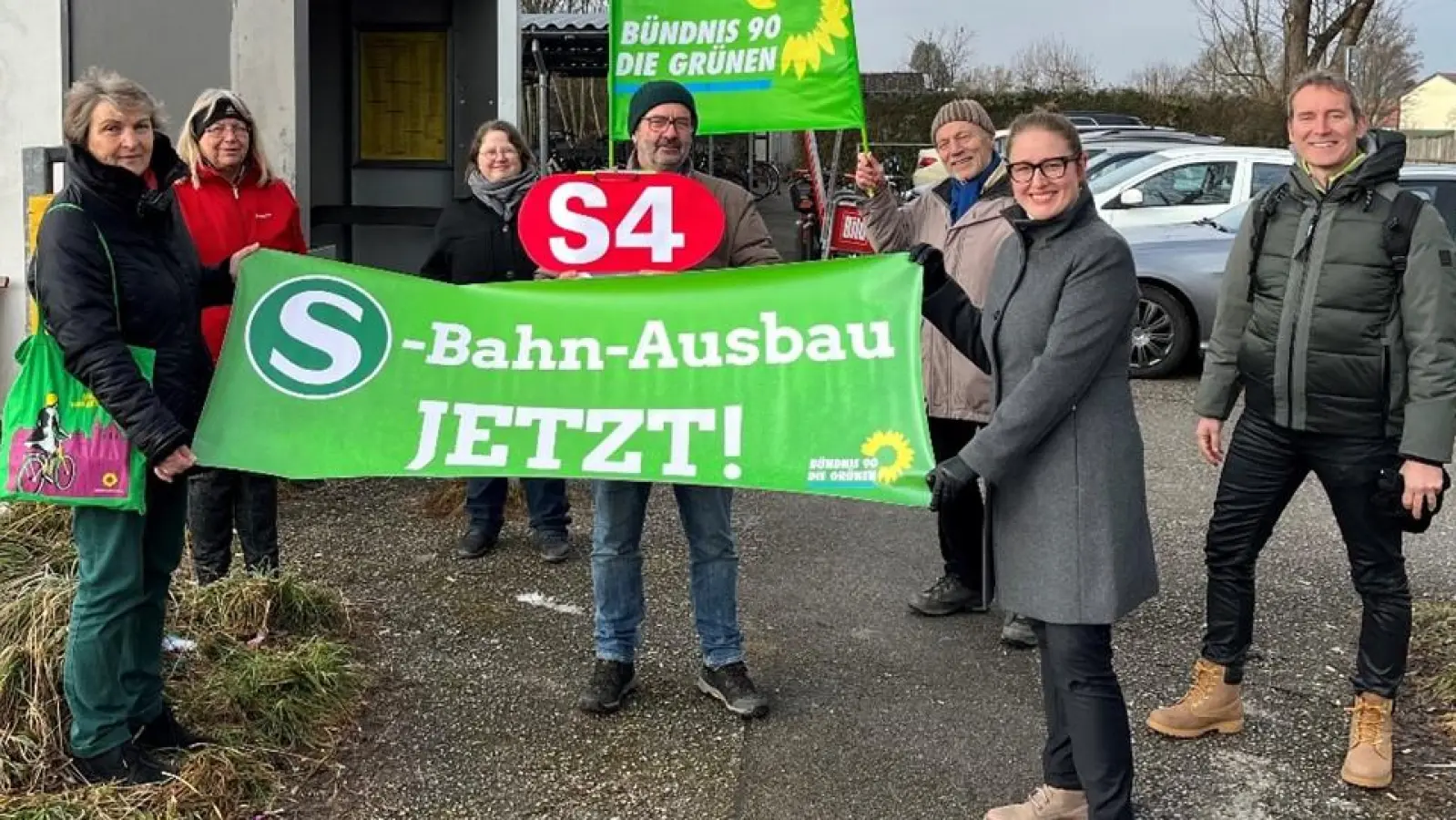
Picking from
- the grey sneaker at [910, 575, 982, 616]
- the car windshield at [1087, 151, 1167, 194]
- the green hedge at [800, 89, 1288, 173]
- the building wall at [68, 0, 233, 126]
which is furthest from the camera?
the green hedge at [800, 89, 1288, 173]

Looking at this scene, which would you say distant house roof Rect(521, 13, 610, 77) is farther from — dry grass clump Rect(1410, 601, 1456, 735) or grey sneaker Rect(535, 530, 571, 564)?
dry grass clump Rect(1410, 601, 1456, 735)

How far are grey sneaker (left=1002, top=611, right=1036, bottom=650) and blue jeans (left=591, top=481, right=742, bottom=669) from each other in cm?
117

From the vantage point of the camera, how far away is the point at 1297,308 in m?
3.87

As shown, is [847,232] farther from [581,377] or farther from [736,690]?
[581,377]

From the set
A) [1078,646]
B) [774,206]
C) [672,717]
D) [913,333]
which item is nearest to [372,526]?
[672,717]

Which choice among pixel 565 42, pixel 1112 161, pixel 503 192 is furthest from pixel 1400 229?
pixel 1112 161

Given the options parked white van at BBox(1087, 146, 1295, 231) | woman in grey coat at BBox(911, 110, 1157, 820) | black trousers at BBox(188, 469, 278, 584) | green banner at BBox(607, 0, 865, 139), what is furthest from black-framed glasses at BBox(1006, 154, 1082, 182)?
parked white van at BBox(1087, 146, 1295, 231)

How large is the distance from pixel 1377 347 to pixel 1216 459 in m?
0.67

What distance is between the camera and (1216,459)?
428 cm

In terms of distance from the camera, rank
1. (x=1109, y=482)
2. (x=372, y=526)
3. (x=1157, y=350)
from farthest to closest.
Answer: (x=1157, y=350), (x=372, y=526), (x=1109, y=482)

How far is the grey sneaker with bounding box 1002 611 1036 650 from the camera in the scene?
4.97m

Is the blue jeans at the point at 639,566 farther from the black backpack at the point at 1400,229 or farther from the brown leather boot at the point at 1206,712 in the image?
the black backpack at the point at 1400,229

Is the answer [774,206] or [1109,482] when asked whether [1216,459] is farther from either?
[774,206]

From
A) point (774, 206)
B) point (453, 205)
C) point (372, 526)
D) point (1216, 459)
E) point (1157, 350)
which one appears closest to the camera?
point (1216, 459)
